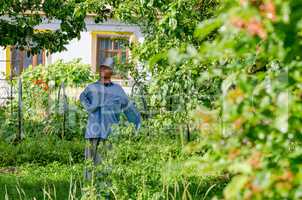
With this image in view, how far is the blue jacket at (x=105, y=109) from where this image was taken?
912 cm

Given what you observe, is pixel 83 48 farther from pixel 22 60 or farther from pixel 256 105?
pixel 256 105

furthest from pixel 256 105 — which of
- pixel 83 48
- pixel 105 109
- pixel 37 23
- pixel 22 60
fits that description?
pixel 83 48

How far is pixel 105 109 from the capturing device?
913 centimetres

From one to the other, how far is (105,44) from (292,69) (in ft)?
93.8

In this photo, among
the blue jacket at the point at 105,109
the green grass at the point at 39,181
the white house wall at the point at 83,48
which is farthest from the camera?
the white house wall at the point at 83,48

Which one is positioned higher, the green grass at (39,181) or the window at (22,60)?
the window at (22,60)

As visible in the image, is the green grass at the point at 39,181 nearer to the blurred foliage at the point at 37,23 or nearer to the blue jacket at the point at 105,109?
the blue jacket at the point at 105,109

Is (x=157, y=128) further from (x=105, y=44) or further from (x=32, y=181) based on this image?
(x=105, y=44)

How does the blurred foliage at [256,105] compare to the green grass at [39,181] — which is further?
the green grass at [39,181]

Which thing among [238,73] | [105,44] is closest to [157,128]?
[238,73]

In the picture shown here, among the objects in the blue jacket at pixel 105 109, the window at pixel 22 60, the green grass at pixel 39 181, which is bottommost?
the green grass at pixel 39 181

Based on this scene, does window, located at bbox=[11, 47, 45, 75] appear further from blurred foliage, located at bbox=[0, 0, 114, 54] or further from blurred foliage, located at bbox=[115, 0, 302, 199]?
blurred foliage, located at bbox=[115, 0, 302, 199]

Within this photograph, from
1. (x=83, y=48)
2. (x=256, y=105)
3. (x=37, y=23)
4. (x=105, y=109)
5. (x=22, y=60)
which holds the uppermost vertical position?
(x=83, y=48)

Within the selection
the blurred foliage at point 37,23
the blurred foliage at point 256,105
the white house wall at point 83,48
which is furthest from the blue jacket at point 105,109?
the white house wall at point 83,48
